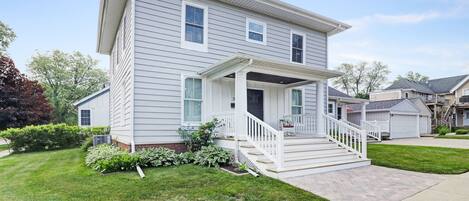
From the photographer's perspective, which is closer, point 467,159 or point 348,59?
point 467,159

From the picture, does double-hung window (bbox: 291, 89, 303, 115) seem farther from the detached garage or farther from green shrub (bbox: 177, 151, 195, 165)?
the detached garage

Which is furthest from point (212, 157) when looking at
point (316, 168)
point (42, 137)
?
point (42, 137)

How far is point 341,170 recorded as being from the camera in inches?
278

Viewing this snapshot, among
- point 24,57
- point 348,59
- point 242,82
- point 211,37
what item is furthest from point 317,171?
point 348,59

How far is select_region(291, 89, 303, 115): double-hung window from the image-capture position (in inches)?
422

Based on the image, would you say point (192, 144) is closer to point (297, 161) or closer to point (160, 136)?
point (160, 136)

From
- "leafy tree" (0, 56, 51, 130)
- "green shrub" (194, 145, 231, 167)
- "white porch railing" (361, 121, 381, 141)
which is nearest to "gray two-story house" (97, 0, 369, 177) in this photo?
"green shrub" (194, 145, 231, 167)

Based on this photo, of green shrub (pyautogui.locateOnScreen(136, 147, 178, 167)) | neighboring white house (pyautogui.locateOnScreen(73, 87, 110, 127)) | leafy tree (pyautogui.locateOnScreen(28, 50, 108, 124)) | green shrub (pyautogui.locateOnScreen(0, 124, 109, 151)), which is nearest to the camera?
green shrub (pyautogui.locateOnScreen(136, 147, 178, 167))

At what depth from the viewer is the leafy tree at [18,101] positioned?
1880 cm

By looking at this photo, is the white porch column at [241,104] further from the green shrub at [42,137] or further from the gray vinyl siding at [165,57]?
the green shrub at [42,137]

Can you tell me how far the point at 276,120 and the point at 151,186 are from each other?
6.15 meters

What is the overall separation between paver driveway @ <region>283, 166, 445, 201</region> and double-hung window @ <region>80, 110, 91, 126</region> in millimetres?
19672

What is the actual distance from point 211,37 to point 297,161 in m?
4.96

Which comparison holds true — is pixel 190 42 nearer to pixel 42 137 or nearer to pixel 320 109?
pixel 320 109
